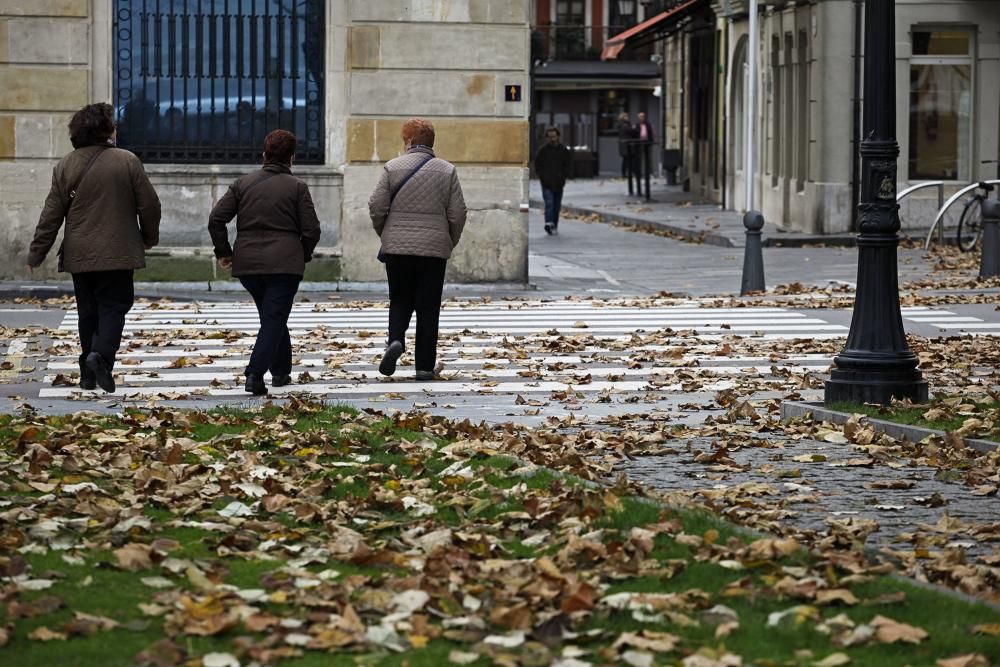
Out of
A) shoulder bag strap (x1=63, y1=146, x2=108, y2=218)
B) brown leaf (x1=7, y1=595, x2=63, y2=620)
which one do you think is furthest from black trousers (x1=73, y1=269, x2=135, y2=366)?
brown leaf (x1=7, y1=595, x2=63, y2=620)

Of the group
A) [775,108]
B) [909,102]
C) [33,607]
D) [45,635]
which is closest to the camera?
[45,635]

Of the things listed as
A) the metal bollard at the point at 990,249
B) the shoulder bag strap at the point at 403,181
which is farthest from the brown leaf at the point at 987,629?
the metal bollard at the point at 990,249

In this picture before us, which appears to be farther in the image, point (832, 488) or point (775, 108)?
point (775, 108)

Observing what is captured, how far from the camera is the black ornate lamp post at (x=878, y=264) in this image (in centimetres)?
1077

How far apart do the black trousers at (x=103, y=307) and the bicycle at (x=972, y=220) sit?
14.8 metres

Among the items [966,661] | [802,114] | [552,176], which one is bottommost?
[966,661]

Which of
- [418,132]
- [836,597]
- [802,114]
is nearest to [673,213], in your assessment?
[802,114]

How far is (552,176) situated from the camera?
33.8 m

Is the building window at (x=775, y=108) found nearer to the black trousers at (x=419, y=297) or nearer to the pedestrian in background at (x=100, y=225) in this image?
the black trousers at (x=419, y=297)

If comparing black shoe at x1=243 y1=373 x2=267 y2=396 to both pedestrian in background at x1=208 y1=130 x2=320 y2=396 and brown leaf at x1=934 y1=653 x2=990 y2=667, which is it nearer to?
pedestrian in background at x1=208 y1=130 x2=320 y2=396

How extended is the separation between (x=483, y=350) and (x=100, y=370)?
3.83m

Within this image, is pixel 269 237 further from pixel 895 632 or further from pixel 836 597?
pixel 895 632

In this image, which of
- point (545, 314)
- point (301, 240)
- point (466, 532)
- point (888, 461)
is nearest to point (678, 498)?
point (466, 532)

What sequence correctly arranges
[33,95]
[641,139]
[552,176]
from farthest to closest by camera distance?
[641,139] → [552,176] → [33,95]
